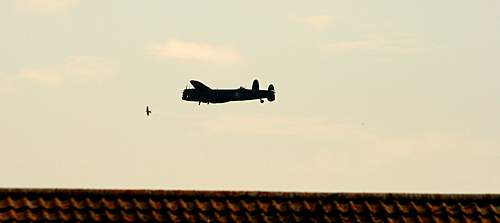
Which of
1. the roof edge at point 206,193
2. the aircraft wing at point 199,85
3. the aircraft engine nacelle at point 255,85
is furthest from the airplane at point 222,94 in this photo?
the roof edge at point 206,193

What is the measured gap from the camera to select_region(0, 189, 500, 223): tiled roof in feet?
38.3

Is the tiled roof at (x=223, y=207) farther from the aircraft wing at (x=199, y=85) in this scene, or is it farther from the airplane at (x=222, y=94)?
the aircraft wing at (x=199, y=85)

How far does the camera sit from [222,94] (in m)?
107

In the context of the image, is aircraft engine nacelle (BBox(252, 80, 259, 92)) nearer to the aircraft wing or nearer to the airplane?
the airplane

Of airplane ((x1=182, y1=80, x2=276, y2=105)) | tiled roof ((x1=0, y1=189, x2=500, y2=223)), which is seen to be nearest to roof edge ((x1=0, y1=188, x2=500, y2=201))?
tiled roof ((x1=0, y1=189, x2=500, y2=223))

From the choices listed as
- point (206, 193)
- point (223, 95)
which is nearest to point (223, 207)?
point (206, 193)

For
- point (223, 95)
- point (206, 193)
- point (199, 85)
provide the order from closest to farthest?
point (206, 193) → point (223, 95) → point (199, 85)

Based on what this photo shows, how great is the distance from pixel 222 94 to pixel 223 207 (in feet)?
313

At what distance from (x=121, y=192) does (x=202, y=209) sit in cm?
76

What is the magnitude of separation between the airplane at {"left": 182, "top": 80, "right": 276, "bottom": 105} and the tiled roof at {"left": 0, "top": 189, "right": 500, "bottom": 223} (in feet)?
297

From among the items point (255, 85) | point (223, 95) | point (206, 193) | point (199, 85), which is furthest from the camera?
point (255, 85)

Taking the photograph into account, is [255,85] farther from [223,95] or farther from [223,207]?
[223,207]

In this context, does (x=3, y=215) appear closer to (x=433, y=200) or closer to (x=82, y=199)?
(x=82, y=199)

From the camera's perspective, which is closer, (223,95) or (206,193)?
(206,193)
